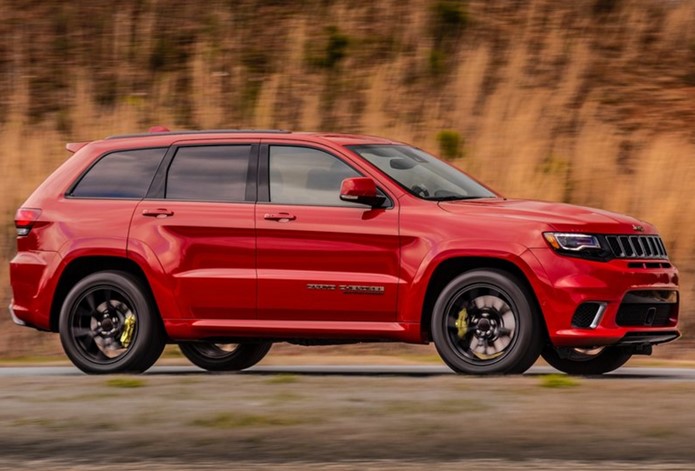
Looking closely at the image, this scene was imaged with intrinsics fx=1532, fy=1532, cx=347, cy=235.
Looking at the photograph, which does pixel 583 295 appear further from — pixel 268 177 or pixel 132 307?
pixel 132 307

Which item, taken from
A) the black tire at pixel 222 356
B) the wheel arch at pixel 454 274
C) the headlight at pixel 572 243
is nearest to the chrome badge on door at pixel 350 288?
the wheel arch at pixel 454 274

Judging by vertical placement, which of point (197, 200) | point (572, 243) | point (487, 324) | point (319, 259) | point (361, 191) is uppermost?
point (361, 191)

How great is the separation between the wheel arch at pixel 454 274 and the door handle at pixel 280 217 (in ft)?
3.59

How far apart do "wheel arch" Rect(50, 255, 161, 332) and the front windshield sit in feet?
6.12

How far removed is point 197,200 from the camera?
11.2m

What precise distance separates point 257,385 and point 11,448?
2202mm

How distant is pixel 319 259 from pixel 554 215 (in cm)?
165

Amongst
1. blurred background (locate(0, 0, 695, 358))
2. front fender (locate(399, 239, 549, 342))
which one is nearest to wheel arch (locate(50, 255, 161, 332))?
front fender (locate(399, 239, 549, 342))

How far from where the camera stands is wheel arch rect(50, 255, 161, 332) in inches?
449

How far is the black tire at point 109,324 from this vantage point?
1120 cm

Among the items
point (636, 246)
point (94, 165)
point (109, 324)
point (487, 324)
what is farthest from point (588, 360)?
point (94, 165)

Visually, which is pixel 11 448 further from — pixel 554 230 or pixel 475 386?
pixel 554 230

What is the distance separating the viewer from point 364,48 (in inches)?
930

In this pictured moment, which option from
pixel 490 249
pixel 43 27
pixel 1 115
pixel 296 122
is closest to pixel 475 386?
pixel 490 249
